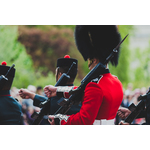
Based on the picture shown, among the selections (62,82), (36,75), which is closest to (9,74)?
(62,82)

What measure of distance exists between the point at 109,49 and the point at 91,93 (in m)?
0.52

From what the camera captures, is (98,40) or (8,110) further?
(8,110)

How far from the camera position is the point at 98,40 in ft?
7.20

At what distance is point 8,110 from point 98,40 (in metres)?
1.31

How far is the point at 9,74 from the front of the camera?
2820 millimetres

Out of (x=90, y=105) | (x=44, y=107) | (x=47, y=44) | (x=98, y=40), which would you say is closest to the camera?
(x=90, y=105)

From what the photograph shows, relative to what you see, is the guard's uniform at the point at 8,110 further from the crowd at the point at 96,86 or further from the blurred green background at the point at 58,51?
the blurred green background at the point at 58,51

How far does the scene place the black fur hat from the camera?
219 centimetres

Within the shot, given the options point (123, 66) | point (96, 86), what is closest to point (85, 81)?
point (96, 86)

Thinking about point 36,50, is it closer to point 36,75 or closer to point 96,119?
point 36,75

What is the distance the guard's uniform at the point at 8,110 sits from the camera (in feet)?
8.98

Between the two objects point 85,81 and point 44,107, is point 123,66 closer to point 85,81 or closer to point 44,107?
point 44,107

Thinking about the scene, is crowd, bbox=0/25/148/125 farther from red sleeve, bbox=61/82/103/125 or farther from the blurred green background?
the blurred green background

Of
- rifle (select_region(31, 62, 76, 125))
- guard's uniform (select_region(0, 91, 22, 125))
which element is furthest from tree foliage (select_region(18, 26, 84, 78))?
rifle (select_region(31, 62, 76, 125))
